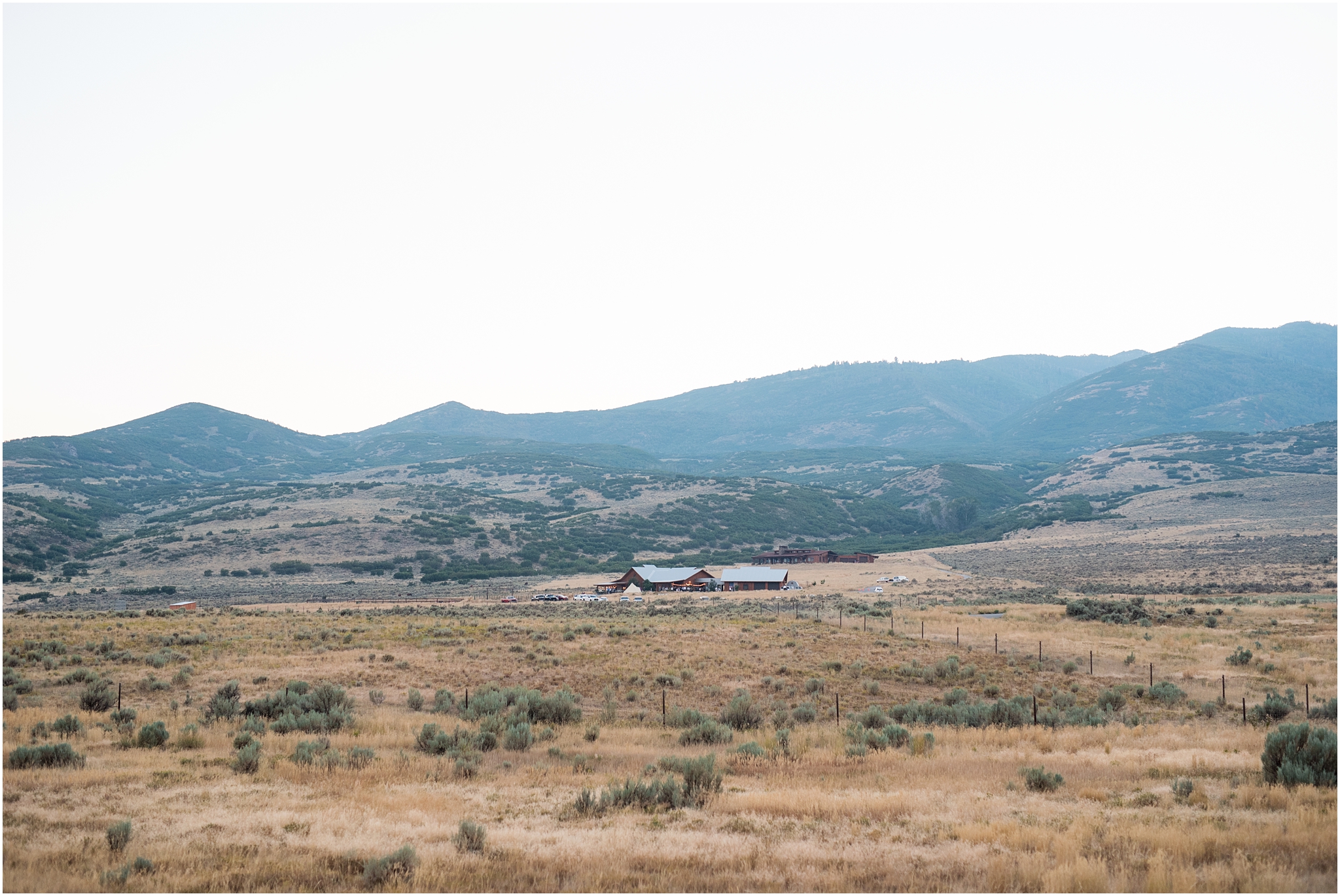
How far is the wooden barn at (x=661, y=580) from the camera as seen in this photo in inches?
2844

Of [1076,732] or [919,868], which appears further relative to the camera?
[1076,732]

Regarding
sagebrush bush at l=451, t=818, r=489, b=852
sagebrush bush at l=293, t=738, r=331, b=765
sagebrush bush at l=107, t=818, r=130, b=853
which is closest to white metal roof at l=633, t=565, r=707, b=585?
sagebrush bush at l=293, t=738, r=331, b=765

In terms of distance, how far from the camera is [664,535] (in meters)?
131

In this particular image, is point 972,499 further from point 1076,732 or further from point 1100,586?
point 1076,732

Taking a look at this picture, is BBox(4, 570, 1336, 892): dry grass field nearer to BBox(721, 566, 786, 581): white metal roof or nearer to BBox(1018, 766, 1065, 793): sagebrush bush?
BBox(1018, 766, 1065, 793): sagebrush bush

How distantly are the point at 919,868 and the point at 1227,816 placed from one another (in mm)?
4611

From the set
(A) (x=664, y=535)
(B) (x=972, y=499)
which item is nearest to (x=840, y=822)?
(A) (x=664, y=535)

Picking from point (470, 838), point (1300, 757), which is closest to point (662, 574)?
point (1300, 757)

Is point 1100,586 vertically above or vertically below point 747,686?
below

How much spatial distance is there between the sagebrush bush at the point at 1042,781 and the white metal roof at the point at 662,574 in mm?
60444

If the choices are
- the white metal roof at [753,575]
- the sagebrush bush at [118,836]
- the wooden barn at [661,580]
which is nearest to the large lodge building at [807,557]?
the white metal roof at [753,575]

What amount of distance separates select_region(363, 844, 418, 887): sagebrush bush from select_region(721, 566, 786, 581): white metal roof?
62.8 meters

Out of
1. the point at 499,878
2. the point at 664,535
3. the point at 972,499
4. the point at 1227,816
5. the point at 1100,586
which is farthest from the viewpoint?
the point at 972,499

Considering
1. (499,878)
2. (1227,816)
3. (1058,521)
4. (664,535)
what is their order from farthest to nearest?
(664,535) < (1058,521) < (1227,816) < (499,878)
